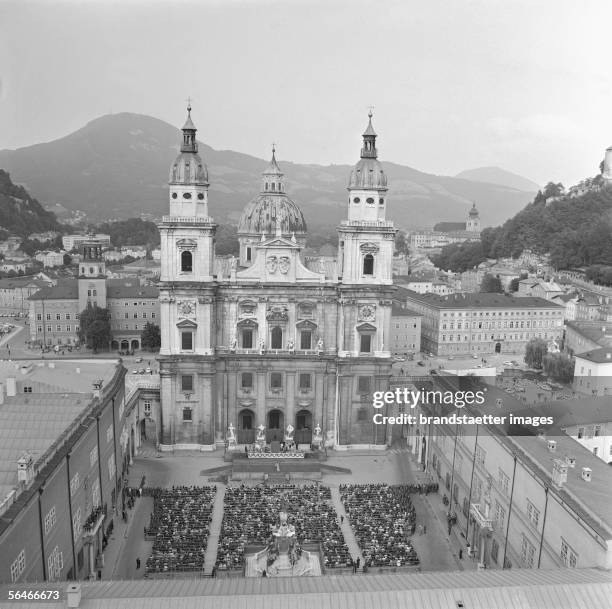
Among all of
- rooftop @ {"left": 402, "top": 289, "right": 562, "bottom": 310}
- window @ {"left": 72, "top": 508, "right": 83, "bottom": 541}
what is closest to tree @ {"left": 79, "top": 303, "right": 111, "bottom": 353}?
rooftop @ {"left": 402, "top": 289, "right": 562, "bottom": 310}

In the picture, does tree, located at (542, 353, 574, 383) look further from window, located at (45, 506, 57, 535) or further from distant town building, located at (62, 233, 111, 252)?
distant town building, located at (62, 233, 111, 252)

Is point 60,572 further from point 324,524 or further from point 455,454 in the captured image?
point 455,454

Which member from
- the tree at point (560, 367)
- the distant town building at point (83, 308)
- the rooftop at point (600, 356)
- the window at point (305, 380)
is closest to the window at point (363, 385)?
the window at point (305, 380)

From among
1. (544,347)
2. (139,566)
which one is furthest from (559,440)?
(544,347)

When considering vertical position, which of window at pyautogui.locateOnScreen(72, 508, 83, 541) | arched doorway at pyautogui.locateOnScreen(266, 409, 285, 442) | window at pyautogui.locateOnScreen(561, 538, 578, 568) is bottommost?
arched doorway at pyautogui.locateOnScreen(266, 409, 285, 442)

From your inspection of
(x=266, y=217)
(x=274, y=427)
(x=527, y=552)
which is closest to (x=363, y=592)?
(x=527, y=552)

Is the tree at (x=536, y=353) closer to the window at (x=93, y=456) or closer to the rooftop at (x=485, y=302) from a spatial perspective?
the rooftop at (x=485, y=302)
